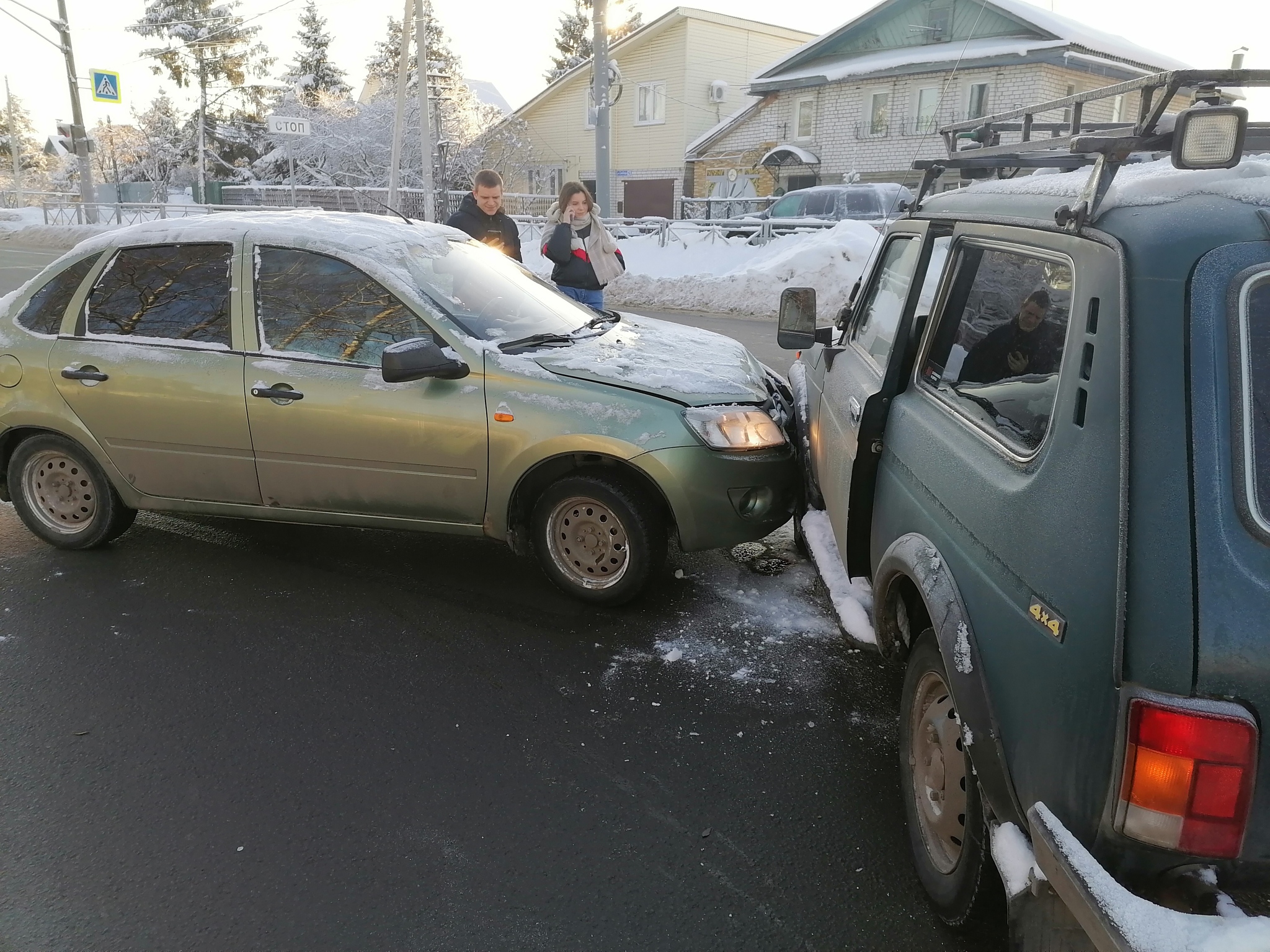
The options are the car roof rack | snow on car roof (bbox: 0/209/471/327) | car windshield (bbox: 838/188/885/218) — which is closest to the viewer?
the car roof rack

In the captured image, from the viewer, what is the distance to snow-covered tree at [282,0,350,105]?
173 ft

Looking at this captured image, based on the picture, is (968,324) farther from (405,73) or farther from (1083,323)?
(405,73)

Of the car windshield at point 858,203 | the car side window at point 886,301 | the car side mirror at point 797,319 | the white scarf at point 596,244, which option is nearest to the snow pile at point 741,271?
the car windshield at point 858,203

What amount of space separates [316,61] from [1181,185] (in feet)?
197

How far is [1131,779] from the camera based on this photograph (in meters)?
A: 1.64

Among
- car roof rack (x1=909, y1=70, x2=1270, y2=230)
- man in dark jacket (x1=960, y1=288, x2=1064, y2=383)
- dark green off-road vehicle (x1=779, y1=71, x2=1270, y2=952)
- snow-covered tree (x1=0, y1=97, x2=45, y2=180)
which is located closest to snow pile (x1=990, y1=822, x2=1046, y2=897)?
dark green off-road vehicle (x1=779, y1=71, x2=1270, y2=952)

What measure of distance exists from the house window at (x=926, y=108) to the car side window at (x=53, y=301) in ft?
88.0

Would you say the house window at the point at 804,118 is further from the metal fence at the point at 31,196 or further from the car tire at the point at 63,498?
the car tire at the point at 63,498

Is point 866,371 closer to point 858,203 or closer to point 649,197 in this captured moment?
point 858,203

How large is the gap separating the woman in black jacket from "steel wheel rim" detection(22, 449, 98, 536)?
3.65 metres

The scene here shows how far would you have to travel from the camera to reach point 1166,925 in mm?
1554

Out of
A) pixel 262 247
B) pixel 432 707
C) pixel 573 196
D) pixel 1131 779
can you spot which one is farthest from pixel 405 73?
pixel 1131 779

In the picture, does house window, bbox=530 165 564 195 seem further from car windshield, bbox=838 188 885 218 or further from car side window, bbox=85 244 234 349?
car side window, bbox=85 244 234 349

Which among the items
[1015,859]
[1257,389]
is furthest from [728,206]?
[1015,859]
